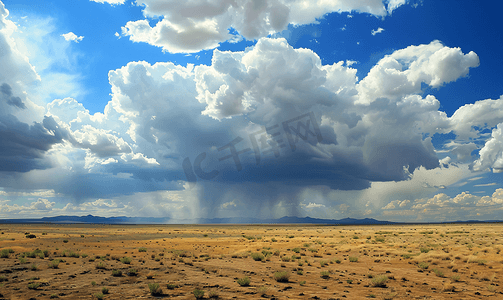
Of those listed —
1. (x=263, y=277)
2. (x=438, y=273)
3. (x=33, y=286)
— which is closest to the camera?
(x=33, y=286)

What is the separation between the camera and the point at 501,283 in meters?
21.5

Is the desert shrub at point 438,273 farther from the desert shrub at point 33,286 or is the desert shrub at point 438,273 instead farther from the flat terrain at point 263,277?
the desert shrub at point 33,286

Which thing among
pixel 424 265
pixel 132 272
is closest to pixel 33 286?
pixel 132 272

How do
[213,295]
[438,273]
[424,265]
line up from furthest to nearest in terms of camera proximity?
[424,265] < [438,273] < [213,295]

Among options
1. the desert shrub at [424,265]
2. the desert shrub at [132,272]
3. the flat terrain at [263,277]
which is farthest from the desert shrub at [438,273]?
the desert shrub at [132,272]

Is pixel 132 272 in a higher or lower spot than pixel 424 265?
higher

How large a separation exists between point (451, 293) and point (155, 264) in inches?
919

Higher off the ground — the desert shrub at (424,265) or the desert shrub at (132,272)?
the desert shrub at (132,272)

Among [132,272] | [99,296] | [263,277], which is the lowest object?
[263,277]

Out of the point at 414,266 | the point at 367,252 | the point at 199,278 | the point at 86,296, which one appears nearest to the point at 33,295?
the point at 86,296

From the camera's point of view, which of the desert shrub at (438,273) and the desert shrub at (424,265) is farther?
the desert shrub at (424,265)

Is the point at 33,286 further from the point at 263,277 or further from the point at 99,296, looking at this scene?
the point at 263,277

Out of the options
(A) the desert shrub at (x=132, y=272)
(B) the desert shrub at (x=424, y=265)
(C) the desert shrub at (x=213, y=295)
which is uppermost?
(C) the desert shrub at (x=213, y=295)

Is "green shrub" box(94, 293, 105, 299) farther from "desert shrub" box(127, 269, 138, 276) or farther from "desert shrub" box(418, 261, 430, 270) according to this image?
"desert shrub" box(418, 261, 430, 270)
